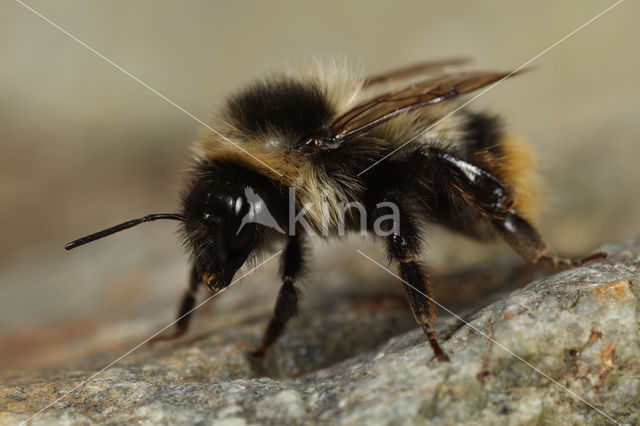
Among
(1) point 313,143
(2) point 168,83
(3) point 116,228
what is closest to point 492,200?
(1) point 313,143

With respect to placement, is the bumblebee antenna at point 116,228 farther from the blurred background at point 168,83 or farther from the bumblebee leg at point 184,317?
the blurred background at point 168,83

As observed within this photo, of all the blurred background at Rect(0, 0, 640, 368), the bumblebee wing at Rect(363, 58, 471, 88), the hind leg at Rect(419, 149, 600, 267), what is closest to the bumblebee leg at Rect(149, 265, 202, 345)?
the hind leg at Rect(419, 149, 600, 267)

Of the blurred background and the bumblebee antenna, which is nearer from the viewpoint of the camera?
the bumblebee antenna

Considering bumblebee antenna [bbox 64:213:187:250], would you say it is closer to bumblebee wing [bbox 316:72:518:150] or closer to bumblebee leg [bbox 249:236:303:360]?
bumblebee leg [bbox 249:236:303:360]

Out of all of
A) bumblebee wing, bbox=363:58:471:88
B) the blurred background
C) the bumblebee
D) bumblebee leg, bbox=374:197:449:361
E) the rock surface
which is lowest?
the rock surface

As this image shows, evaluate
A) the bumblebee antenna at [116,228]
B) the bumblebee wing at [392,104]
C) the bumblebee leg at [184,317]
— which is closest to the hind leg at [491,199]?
the bumblebee wing at [392,104]

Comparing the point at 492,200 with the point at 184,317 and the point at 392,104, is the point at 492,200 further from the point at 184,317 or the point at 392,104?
the point at 184,317
